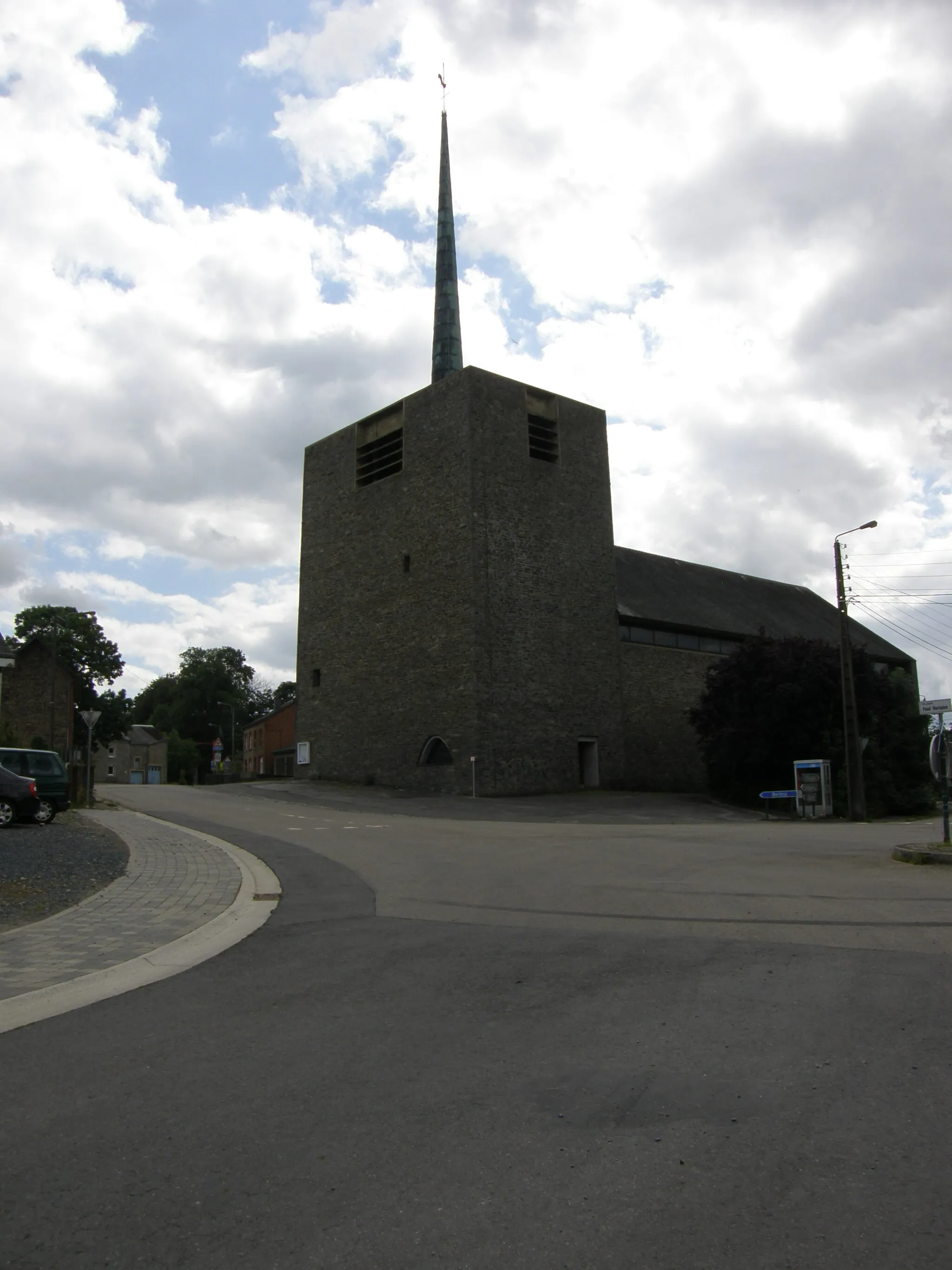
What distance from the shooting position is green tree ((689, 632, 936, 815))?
33875 mm

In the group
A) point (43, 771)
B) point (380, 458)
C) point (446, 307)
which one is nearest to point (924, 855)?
point (43, 771)

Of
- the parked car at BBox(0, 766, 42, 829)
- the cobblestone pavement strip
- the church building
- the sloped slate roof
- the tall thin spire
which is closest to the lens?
the cobblestone pavement strip

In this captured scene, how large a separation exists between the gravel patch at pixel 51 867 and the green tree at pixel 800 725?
23683 mm

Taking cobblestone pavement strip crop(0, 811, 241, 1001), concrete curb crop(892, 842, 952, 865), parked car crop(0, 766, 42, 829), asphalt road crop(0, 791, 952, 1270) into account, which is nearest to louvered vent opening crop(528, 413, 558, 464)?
parked car crop(0, 766, 42, 829)

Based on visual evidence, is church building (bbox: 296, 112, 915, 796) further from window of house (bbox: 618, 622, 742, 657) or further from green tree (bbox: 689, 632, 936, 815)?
green tree (bbox: 689, 632, 936, 815)

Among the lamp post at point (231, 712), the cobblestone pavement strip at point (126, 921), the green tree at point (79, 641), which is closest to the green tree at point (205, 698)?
the lamp post at point (231, 712)

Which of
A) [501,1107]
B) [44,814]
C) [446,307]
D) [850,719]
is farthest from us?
[446,307]

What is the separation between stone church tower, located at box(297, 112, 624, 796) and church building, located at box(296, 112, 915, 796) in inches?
3.0

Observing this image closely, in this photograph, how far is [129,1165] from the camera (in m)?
3.40

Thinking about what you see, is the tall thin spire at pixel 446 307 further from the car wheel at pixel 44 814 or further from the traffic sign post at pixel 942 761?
the traffic sign post at pixel 942 761

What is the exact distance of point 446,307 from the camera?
48812 mm

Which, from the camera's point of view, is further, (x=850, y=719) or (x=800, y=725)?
(x=800, y=725)

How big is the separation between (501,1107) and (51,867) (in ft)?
31.5

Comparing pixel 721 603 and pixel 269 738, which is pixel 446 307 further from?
pixel 269 738
